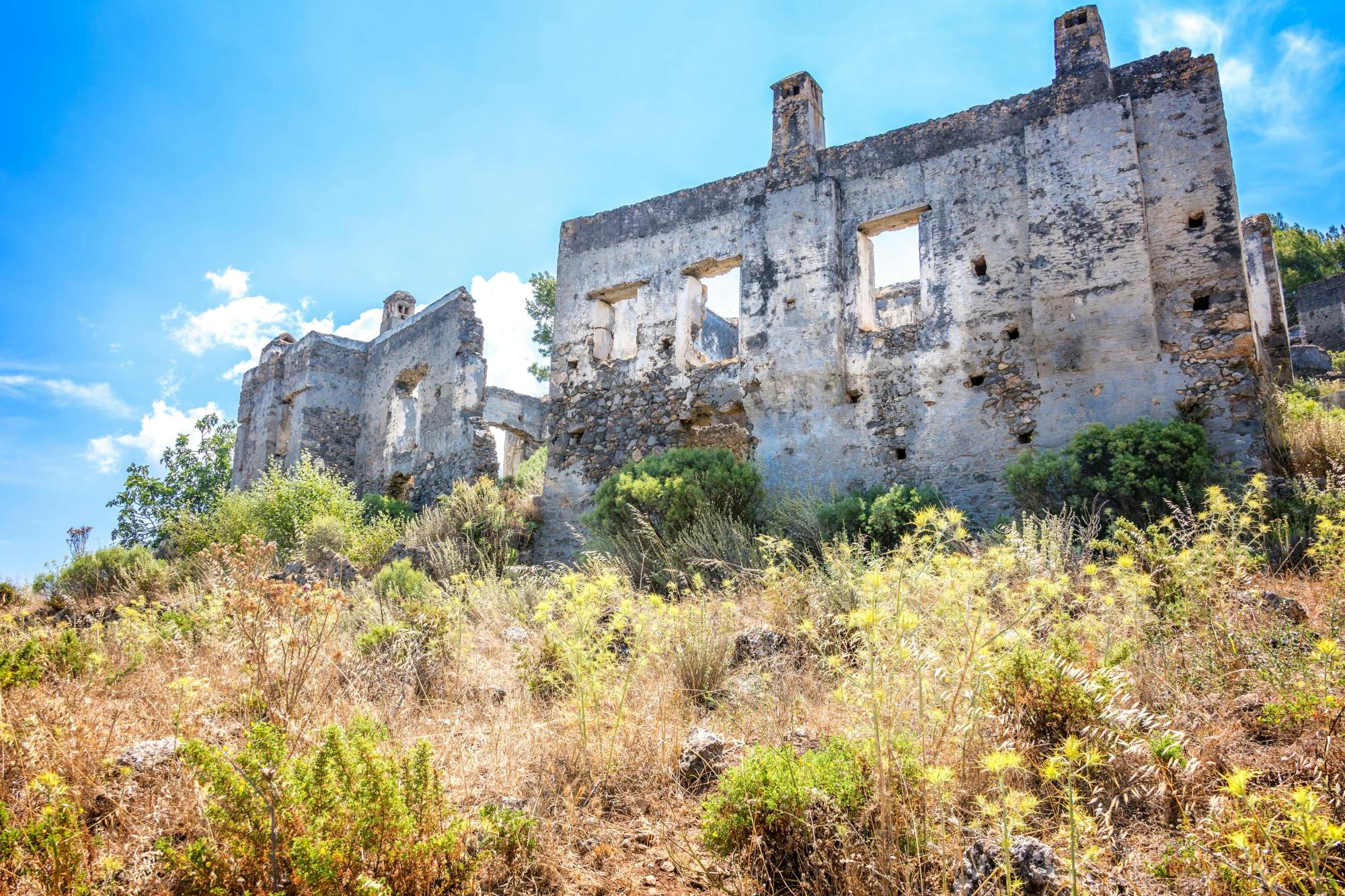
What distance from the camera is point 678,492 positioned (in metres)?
9.52

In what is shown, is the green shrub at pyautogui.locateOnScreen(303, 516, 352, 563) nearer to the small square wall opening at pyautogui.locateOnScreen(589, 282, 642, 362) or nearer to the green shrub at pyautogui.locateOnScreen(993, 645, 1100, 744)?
the small square wall opening at pyautogui.locateOnScreen(589, 282, 642, 362)

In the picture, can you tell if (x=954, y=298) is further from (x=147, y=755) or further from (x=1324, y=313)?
(x=1324, y=313)

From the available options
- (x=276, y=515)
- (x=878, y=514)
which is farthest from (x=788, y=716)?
(x=276, y=515)

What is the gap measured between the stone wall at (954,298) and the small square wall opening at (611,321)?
63mm

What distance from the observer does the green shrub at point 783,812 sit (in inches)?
111

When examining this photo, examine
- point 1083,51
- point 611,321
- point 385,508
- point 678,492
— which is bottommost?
point 678,492

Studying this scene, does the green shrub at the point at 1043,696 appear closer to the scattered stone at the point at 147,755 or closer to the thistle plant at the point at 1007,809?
the thistle plant at the point at 1007,809

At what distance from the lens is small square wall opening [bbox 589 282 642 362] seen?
13016 mm

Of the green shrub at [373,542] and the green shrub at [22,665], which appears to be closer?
the green shrub at [22,665]

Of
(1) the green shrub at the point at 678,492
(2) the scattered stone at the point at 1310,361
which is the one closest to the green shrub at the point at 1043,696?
(1) the green shrub at the point at 678,492

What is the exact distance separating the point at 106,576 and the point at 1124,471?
14.3 m

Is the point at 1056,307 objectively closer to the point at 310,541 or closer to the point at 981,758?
the point at 981,758

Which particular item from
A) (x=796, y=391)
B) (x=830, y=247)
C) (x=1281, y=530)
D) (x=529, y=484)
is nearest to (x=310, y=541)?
(x=529, y=484)

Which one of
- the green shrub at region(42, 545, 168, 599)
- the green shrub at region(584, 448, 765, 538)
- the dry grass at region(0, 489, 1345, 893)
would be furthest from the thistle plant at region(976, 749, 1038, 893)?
the green shrub at region(42, 545, 168, 599)
